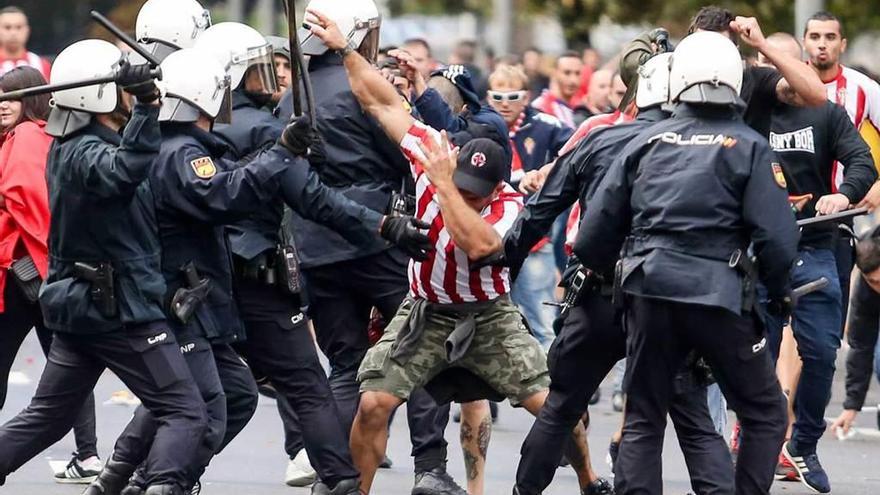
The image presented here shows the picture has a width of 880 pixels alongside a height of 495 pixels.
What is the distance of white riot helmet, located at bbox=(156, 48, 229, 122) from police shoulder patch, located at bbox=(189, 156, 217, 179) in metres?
0.19


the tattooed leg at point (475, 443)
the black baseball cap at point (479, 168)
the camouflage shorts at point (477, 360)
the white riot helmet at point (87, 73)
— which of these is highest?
the white riot helmet at point (87, 73)

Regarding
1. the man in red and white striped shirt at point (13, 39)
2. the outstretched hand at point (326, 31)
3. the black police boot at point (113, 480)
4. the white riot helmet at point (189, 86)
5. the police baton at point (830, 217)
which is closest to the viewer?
the white riot helmet at point (189, 86)

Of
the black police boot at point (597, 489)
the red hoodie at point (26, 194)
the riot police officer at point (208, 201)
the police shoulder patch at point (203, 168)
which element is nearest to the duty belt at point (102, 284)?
the riot police officer at point (208, 201)

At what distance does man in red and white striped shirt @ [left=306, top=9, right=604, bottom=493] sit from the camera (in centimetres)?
740

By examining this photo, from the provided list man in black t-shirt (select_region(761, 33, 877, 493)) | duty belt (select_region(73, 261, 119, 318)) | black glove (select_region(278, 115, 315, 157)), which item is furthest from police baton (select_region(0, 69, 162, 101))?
man in black t-shirt (select_region(761, 33, 877, 493))

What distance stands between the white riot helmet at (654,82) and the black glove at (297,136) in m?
1.30

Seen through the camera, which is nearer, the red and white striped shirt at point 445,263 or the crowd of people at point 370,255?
the crowd of people at point 370,255

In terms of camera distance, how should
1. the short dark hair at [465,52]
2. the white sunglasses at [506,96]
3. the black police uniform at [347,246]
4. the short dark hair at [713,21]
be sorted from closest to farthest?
the black police uniform at [347,246] < the short dark hair at [713,21] < the white sunglasses at [506,96] < the short dark hair at [465,52]

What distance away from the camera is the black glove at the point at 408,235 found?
713 centimetres

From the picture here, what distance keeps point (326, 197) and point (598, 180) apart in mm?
1016

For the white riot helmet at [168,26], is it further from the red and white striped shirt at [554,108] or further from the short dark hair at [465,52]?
the short dark hair at [465,52]

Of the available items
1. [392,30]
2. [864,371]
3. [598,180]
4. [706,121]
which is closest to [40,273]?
[598,180]

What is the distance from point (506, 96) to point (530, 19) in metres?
17.1

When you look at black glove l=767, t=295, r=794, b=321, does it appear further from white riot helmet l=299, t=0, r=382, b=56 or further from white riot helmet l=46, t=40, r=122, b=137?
white riot helmet l=46, t=40, r=122, b=137
